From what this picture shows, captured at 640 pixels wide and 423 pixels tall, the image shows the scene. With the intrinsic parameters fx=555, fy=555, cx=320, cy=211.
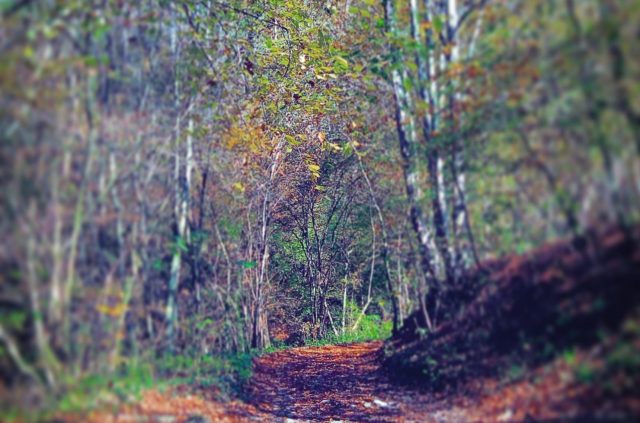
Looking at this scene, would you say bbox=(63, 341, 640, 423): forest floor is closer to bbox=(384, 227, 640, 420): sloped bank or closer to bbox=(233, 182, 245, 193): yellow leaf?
bbox=(384, 227, 640, 420): sloped bank

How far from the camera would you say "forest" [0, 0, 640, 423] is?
4805 mm

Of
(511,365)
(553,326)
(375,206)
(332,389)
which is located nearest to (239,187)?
(375,206)

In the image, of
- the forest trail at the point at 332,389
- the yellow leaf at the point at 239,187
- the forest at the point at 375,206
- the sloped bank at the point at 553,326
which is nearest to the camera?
the sloped bank at the point at 553,326

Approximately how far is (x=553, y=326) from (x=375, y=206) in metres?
6.41

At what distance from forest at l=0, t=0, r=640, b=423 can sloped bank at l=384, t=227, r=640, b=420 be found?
2cm

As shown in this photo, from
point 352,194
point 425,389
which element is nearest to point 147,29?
point 425,389

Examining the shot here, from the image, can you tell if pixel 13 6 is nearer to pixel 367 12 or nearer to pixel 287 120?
pixel 367 12

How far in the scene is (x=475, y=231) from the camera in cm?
675

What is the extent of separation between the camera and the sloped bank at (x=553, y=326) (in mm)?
4426

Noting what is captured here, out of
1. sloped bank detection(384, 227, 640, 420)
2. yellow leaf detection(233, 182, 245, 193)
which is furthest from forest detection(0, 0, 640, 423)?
yellow leaf detection(233, 182, 245, 193)

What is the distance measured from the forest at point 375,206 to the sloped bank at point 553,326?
0.08ft

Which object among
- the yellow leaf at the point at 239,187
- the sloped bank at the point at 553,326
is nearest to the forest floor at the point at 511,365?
the sloped bank at the point at 553,326

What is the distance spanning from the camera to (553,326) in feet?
17.3

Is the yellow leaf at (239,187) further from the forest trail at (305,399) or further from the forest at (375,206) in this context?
the forest trail at (305,399)
